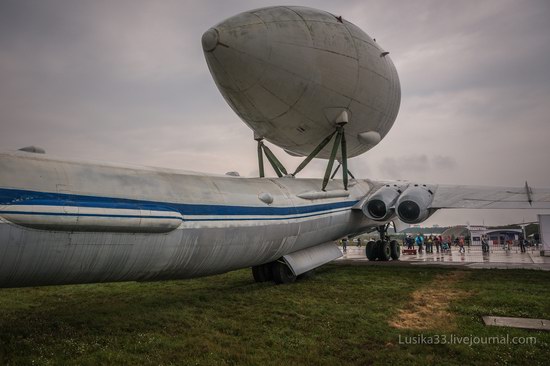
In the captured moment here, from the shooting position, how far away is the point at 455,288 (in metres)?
11.2

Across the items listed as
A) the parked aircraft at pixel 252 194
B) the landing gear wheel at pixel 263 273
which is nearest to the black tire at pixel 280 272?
the parked aircraft at pixel 252 194

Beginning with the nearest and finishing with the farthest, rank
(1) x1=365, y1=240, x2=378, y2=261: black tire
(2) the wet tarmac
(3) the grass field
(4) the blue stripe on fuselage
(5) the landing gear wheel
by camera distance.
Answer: (3) the grass field → (4) the blue stripe on fuselage → (5) the landing gear wheel → (2) the wet tarmac → (1) x1=365, y1=240, x2=378, y2=261: black tire

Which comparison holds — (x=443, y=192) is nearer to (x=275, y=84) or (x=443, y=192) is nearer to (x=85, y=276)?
(x=275, y=84)

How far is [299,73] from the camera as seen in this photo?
10789mm

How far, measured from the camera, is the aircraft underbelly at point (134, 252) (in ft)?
20.4

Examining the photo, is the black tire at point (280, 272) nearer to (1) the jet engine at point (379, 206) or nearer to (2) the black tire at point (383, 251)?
(1) the jet engine at point (379, 206)

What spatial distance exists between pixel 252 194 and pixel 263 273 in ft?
10.00

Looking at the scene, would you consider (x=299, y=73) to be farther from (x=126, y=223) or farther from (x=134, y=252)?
(x=134, y=252)

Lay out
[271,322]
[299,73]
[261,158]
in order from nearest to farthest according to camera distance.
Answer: [271,322]
[299,73]
[261,158]

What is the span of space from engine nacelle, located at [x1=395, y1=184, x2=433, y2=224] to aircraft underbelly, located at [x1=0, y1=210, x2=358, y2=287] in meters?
5.06

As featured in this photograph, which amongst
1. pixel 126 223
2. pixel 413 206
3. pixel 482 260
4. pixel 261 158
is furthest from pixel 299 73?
pixel 482 260

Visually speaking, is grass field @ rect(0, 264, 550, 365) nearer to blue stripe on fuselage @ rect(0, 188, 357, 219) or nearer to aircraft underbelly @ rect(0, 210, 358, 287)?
aircraft underbelly @ rect(0, 210, 358, 287)

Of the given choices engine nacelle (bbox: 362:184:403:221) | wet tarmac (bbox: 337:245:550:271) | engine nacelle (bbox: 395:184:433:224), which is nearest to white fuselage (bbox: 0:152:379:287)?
engine nacelle (bbox: 362:184:403:221)

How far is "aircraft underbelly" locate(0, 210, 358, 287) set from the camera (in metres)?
6.22
